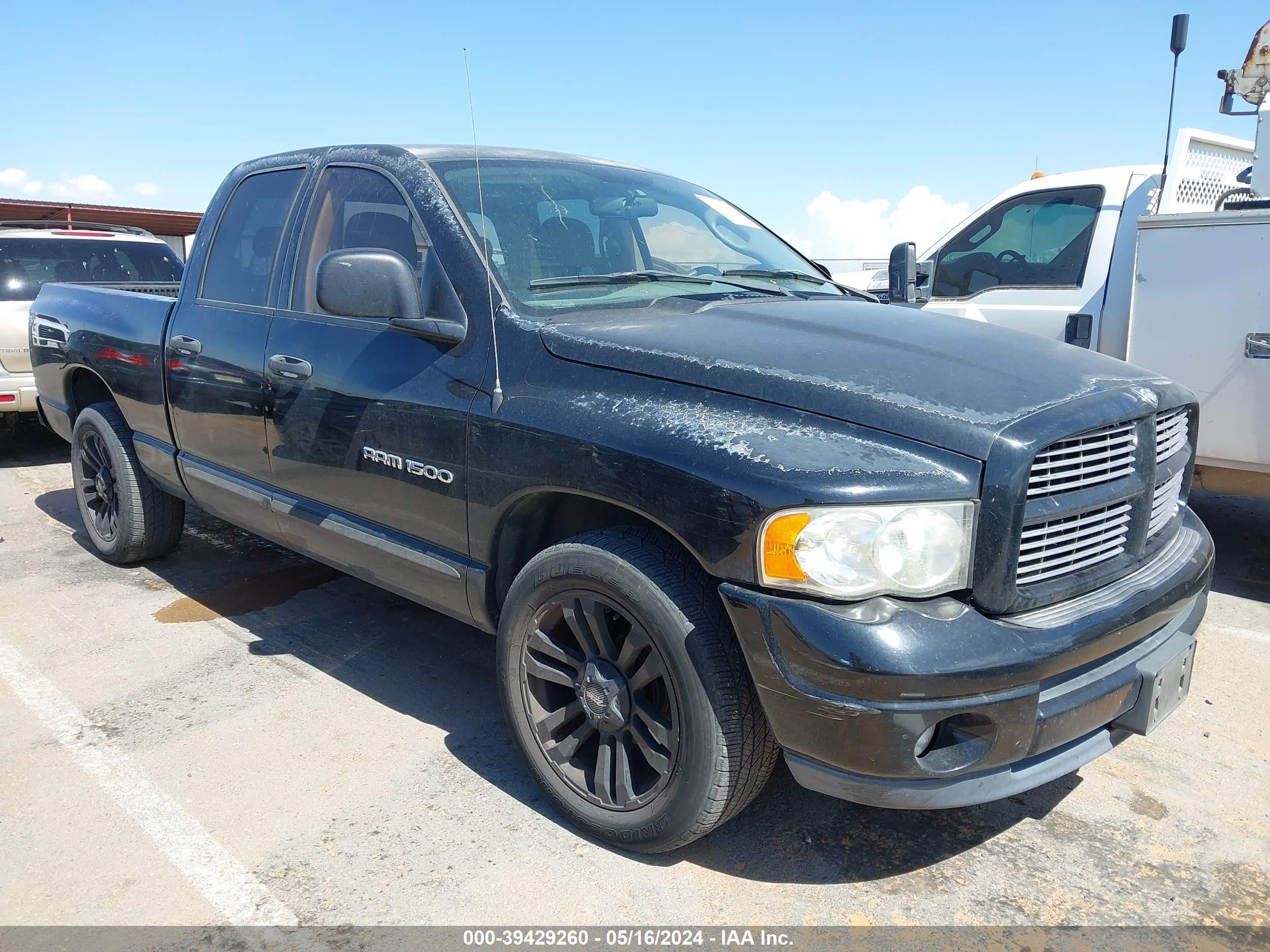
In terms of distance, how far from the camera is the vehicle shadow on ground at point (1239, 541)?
4.74m

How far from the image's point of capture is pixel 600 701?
2.51 m

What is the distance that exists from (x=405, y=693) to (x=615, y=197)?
6.56 feet

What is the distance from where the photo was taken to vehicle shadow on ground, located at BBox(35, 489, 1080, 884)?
8.52 ft

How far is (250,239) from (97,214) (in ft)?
57.0

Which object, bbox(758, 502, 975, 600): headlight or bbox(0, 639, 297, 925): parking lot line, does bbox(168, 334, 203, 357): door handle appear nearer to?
bbox(0, 639, 297, 925): parking lot line

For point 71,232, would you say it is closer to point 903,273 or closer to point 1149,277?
point 903,273

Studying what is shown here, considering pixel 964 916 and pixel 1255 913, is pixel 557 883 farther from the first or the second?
pixel 1255 913

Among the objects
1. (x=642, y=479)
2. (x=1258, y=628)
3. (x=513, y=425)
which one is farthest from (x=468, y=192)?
(x=1258, y=628)

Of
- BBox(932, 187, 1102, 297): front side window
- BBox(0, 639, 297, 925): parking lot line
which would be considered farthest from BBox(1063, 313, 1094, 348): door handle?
BBox(0, 639, 297, 925): parking lot line

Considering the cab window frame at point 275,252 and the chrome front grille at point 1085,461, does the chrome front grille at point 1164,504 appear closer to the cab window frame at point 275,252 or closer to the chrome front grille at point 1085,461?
the chrome front grille at point 1085,461

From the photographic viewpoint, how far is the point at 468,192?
3086mm

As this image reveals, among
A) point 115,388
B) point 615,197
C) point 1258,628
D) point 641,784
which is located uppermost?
point 615,197

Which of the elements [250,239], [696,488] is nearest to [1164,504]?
[696,488]

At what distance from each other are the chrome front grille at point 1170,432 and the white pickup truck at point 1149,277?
4.83 feet
